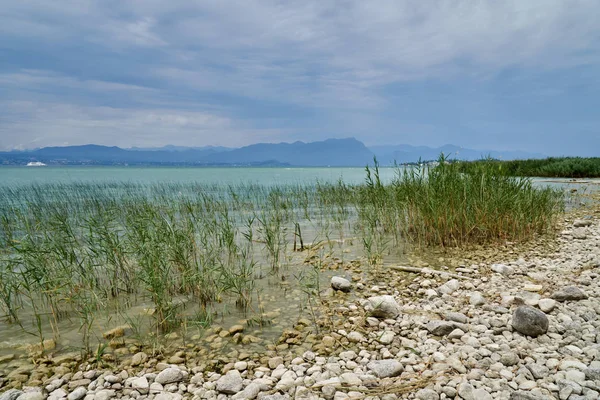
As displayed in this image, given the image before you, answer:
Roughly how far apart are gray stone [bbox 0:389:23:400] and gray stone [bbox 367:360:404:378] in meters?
3.31

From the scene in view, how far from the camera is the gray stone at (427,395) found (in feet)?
9.36

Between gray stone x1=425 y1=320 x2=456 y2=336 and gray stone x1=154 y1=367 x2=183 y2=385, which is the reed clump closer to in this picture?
gray stone x1=425 y1=320 x2=456 y2=336

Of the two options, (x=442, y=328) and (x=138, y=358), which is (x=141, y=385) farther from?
(x=442, y=328)

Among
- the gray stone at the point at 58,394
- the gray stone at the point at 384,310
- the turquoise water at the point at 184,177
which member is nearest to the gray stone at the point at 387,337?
the gray stone at the point at 384,310

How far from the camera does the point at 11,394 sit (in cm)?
319

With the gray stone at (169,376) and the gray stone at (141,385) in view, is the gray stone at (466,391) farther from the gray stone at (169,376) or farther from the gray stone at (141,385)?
the gray stone at (141,385)

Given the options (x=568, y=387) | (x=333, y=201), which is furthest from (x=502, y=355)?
(x=333, y=201)

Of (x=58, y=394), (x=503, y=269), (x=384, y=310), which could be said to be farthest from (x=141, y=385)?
(x=503, y=269)

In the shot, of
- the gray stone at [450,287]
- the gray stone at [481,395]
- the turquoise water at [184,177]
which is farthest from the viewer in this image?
the turquoise water at [184,177]

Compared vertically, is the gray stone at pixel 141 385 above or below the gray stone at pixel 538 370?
below

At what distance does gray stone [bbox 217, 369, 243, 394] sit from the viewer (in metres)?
3.15

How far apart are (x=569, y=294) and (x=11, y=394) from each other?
633 centimetres

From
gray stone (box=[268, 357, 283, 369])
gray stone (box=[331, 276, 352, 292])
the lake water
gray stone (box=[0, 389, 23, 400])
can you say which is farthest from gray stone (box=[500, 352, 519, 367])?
the lake water

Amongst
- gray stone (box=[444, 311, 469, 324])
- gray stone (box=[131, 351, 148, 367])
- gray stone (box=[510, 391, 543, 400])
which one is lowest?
gray stone (box=[131, 351, 148, 367])
